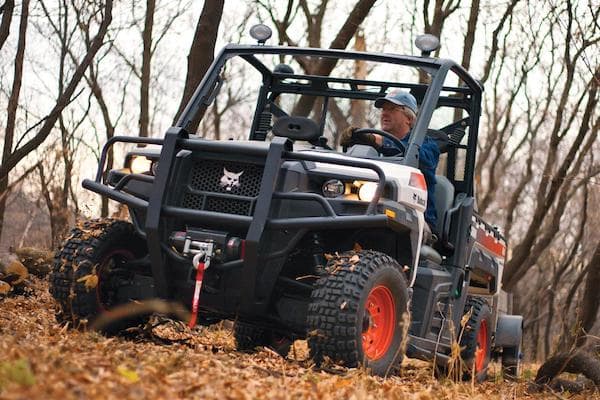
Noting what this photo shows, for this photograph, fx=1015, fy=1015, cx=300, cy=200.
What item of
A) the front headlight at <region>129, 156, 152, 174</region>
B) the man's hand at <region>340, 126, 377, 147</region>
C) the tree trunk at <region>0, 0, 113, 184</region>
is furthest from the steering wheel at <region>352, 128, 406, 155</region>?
the tree trunk at <region>0, 0, 113, 184</region>

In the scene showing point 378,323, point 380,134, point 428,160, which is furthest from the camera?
point 428,160

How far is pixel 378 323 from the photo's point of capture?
256 inches

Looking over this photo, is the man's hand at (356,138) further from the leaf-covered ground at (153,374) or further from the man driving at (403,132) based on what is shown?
the leaf-covered ground at (153,374)

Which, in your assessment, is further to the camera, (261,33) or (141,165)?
(261,33)

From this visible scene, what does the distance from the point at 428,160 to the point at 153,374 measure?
11.9ft

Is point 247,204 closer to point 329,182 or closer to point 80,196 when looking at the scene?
point 329,182

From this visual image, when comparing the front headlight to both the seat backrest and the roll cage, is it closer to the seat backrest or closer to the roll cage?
the roll cage

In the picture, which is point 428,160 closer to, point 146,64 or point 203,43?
point 203,43

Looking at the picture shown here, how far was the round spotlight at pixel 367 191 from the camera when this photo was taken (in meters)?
6.24

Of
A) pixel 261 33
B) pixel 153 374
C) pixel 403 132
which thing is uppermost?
pixel 261 33

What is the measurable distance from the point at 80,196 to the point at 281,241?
689 inches

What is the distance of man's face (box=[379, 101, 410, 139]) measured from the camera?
7945 mm

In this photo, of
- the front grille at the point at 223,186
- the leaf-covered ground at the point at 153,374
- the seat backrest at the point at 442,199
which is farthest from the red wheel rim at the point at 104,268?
the seat backrest at the point at 442,199

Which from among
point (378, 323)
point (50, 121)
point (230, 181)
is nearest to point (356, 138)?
point (230, 181)
